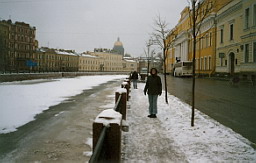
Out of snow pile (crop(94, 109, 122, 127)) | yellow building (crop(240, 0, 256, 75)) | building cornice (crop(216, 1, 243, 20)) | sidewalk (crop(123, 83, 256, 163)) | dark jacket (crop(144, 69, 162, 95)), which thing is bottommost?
sidewalk (crop(123, 83, 256, 163))

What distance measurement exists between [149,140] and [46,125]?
3851 mm

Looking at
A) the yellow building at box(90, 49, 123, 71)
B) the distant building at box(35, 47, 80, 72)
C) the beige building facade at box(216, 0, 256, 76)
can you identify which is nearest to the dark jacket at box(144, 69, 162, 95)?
the beige building facade at box(216, 0, 256, 76)

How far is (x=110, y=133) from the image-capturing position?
3047 millimetres

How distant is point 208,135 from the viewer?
5.78 meters

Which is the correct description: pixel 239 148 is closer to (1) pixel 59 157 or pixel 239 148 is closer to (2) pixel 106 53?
(1) pixel 59 157

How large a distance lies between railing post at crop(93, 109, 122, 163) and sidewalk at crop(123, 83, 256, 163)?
130 cm

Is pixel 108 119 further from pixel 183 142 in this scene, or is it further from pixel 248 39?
pixel 248 39

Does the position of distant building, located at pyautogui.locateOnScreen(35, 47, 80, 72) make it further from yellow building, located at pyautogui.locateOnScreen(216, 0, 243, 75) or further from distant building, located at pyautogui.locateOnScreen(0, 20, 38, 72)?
yellow building, located at pyautogui.locateOnScreen(216, 0, 243, 75)

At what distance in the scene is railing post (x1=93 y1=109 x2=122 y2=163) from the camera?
9.80 feet

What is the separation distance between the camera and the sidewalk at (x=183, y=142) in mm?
4430

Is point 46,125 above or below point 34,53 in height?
below

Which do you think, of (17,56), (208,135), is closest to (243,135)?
(208,135)

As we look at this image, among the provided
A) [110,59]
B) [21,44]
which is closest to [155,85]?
[21,44]

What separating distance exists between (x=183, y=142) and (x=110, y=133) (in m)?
2.81
